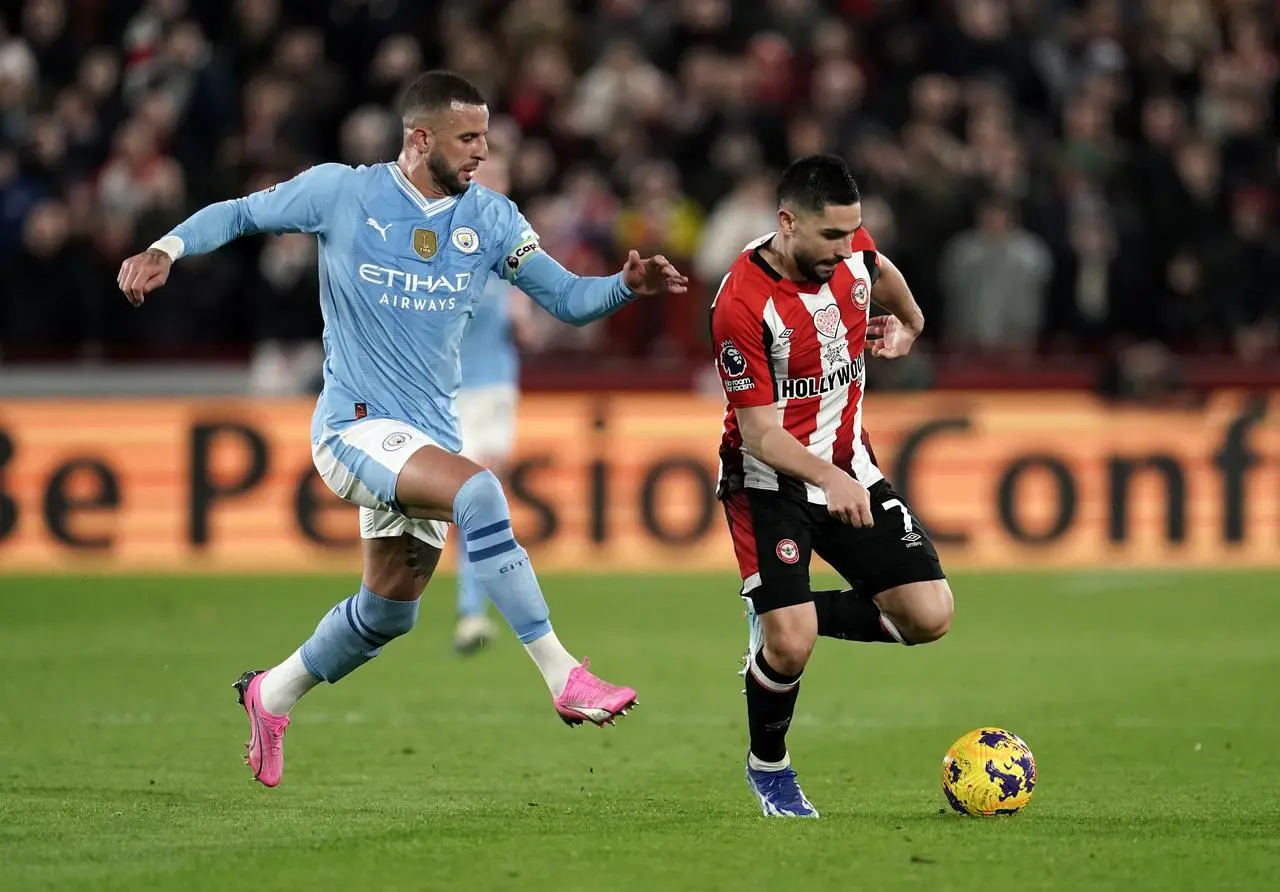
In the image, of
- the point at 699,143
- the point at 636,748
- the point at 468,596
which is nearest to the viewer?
the point at 636,748

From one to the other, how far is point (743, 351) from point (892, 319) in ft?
2.85

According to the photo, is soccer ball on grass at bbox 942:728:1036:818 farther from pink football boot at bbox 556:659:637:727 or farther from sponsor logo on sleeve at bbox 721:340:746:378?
sponsor logo on sleeve at bbox 721:340:746:378

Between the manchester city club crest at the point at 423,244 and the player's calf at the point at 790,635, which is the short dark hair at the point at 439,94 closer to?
the manchester city club crest at the point at 423,244

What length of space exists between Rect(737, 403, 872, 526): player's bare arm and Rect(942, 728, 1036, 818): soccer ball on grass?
0.89m

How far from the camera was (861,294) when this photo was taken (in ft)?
24.5

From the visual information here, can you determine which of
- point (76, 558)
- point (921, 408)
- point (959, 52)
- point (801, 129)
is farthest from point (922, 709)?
point (959, 52)

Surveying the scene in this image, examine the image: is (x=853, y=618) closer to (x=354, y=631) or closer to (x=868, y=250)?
(x=868, y=250)

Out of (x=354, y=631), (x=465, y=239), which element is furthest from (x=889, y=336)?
(x=354, y=631)

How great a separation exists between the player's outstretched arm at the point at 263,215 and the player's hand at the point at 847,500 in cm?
206

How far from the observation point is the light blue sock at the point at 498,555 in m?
7.00

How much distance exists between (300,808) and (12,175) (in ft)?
40.0

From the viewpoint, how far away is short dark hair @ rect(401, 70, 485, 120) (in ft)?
24.2

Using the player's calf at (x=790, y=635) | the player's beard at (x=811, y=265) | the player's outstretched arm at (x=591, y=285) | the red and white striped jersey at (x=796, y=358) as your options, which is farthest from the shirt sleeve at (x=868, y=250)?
the player's calf at (x=790, y=635)

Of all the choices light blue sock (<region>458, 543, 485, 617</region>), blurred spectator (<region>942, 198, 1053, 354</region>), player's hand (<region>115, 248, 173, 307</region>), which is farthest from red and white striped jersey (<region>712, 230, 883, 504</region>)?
blurred spectator (<region>942, 198, 1053, 354</region>)
